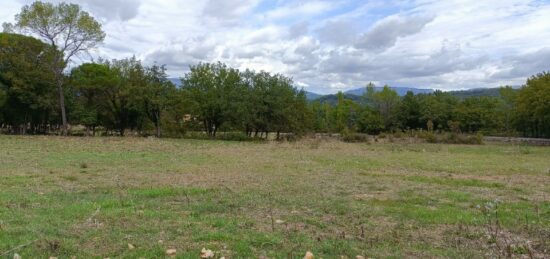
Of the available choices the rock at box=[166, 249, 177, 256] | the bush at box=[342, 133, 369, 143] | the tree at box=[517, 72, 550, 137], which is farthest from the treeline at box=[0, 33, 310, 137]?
the rock at box=[166, 249, 177, 256]

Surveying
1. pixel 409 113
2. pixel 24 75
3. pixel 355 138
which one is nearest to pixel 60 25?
pixel 24 75

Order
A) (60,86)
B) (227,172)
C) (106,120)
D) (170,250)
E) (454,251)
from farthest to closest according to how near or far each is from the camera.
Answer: (106,120) → (60,86) → (227,172) → (454,251) → (170,250)

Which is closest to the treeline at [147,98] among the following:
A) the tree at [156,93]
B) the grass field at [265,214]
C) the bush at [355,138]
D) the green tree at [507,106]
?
the tree at [156,93]

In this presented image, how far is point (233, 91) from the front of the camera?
53.5 metres

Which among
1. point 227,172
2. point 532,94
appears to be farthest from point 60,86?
point 532,94

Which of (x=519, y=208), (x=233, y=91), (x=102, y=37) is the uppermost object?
(x=102, y=37)

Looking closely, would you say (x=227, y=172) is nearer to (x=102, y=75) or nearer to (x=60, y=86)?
(x=60, y=86)

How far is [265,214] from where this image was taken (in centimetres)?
952

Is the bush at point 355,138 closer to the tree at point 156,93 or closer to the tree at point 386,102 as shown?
the tree at point 156,93

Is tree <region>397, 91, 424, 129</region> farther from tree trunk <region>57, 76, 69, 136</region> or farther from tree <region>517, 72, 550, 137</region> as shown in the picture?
tree trunk <region>57, 76, 69, 136</region>

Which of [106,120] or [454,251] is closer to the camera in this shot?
[454,251]

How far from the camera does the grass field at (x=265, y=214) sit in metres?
6.86

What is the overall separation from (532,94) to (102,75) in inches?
2309

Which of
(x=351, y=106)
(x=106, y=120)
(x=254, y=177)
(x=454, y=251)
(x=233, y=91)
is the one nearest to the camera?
(x=454, y=251)
